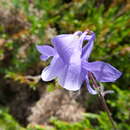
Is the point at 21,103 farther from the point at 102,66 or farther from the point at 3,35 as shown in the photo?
the point at 102,66

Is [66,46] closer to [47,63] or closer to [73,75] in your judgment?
[73,75]

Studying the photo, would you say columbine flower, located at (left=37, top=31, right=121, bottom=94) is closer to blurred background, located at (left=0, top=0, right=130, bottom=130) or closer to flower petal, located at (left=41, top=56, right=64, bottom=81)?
flower petal, located at (left=41, top=56, right=64, bottom=81)

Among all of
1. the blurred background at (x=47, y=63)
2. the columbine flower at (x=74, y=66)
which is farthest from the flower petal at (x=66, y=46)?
the blurred background at (x=47, y=63)

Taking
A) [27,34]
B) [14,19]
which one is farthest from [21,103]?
[14,19]

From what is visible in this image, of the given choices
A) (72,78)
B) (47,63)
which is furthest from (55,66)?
(47,63)

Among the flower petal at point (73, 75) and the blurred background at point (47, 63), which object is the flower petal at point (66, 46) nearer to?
the flower petal at point (73, 75)

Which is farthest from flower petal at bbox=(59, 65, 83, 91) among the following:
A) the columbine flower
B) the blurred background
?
the blurred background
